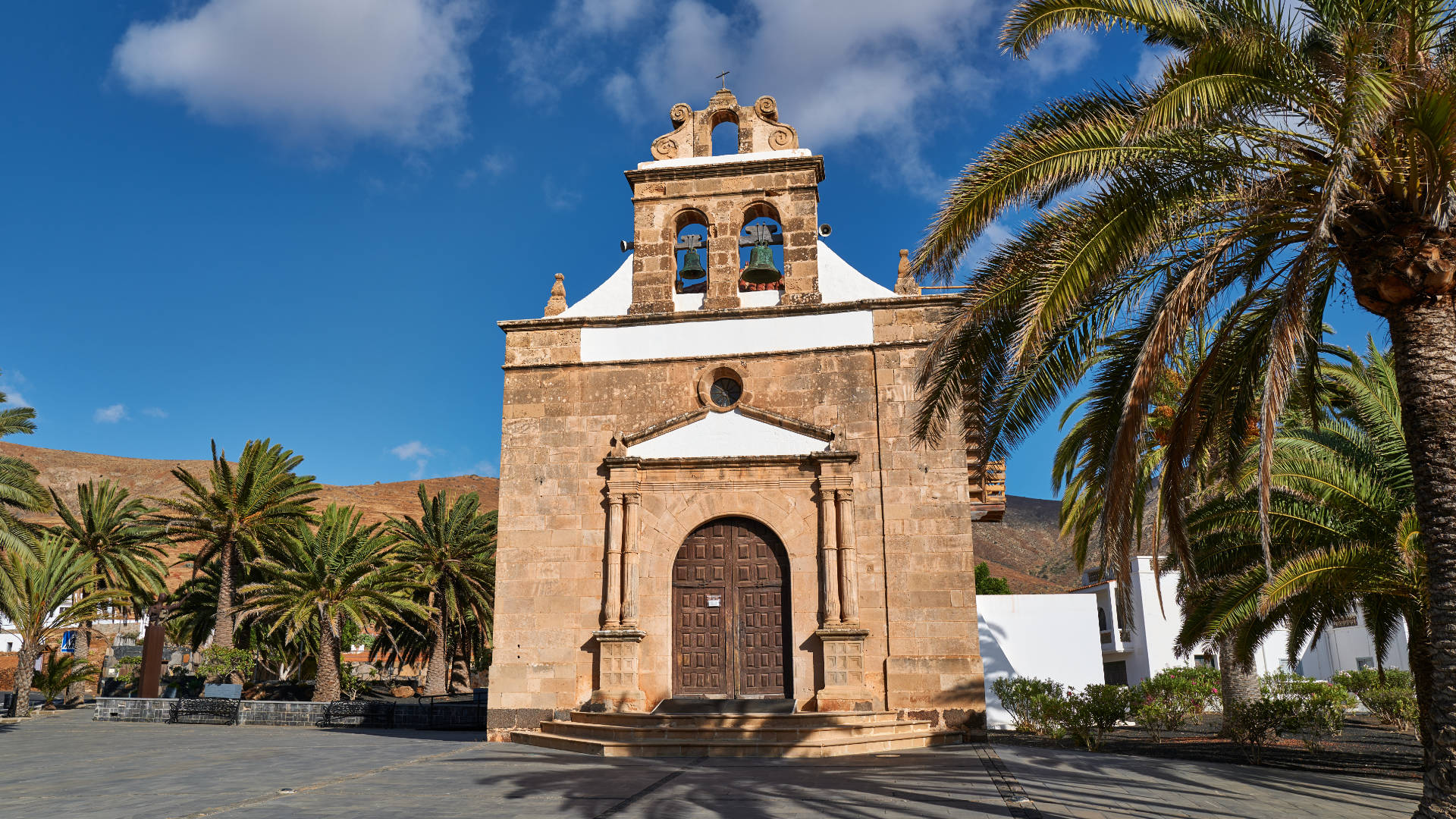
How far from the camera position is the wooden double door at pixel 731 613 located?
1376 cm

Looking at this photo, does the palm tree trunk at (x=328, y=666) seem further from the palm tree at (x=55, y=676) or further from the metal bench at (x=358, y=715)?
the palm tree at (x=55, y=676)

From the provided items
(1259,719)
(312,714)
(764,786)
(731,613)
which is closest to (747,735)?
(731,613)

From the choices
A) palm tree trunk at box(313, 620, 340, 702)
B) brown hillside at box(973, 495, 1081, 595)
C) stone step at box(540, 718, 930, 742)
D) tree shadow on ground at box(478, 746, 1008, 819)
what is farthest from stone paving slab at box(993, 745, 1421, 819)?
brown hillside at box(973, 495, 1081, 595)

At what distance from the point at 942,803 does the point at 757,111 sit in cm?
1180

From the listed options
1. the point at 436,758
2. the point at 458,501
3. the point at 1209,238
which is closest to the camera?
the point at 1209,238

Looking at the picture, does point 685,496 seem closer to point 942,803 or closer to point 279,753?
point 279,753

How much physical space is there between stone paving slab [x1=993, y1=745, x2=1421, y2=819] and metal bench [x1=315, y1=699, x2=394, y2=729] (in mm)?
12760

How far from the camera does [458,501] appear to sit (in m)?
27.9

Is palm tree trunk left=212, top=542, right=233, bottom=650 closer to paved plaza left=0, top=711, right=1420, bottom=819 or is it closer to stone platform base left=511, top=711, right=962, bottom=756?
paved plaza left=0, top=711, right=1420, bottom=819

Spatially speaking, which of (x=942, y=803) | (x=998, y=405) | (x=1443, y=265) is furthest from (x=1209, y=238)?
(x=942, y=803)

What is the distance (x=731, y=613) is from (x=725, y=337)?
13.8ft

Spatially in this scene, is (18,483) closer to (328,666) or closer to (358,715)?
(328,666)

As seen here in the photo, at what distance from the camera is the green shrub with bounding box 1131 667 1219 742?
556 inches

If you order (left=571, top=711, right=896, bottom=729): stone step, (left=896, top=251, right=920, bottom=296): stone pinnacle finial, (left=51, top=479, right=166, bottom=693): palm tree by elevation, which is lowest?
(left=571, top=711, right=896, bottom=729): stone step
